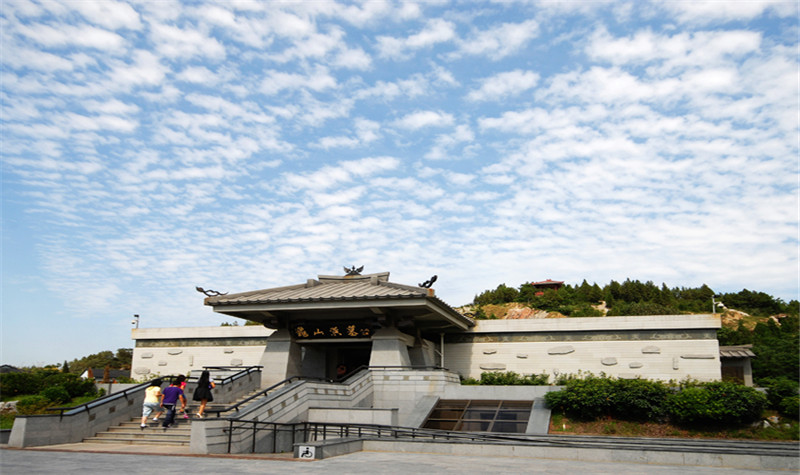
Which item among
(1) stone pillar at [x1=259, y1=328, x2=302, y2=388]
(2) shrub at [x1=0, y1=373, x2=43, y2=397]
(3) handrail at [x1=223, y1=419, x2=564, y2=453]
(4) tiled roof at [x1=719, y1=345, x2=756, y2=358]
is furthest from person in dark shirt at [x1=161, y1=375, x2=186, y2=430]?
(4) tiled roof at [x1=719, y1=345, x2=756, y2=358]

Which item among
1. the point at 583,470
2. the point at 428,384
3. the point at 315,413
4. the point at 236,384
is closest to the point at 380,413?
the point at 315,413

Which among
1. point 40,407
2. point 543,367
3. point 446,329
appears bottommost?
point 40,407

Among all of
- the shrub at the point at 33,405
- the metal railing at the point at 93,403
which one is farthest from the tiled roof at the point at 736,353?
the shrub at the point at 33,405

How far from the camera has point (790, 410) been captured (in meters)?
19.0

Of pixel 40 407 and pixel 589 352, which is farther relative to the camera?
pixel 589 352

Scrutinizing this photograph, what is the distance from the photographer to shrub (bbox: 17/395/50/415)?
24.8 m

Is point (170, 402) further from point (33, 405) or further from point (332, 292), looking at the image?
point (33, 405)

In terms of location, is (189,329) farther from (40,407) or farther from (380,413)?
(380,413)

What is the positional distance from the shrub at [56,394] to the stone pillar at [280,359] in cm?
1010

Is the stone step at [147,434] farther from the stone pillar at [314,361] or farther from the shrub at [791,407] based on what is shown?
the shrub at [791,407]

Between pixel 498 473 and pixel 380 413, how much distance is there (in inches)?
359

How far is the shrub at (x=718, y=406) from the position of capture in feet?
60.8

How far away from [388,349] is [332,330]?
115 inches

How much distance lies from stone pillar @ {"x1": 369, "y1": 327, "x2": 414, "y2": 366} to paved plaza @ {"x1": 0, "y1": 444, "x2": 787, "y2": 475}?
9911 millimetres
